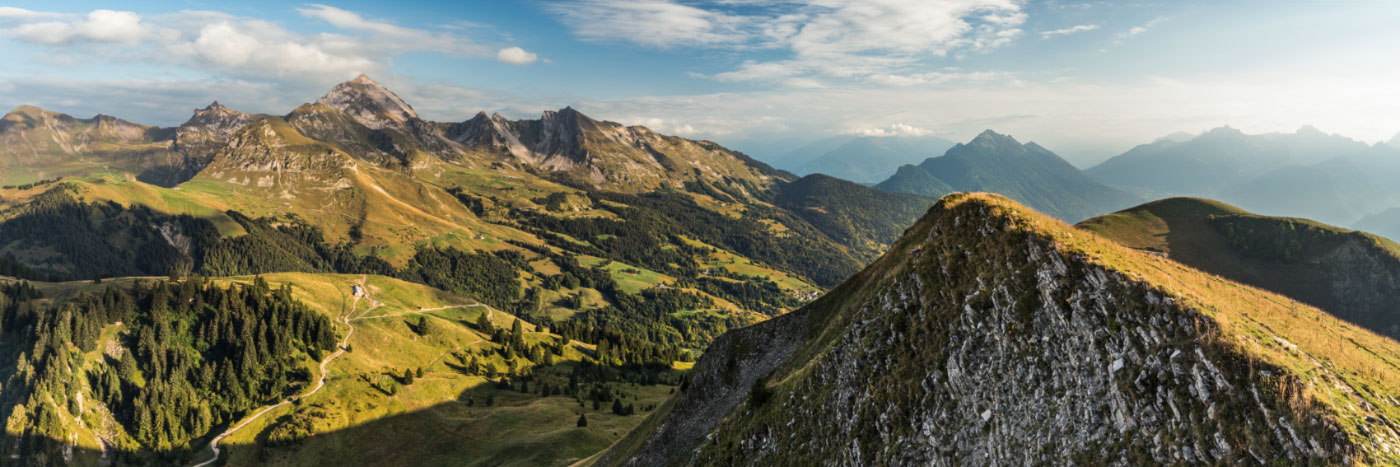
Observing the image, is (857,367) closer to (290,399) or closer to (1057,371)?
(1057,371)

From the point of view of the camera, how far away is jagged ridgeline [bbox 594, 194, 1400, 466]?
826 inches

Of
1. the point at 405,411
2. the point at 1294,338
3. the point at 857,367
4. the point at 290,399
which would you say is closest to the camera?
the point at 1294,338

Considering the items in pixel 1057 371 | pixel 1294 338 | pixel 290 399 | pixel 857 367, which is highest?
pixel 1294 338

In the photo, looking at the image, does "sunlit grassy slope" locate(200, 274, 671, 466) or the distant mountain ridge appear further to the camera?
"sunlit grassy slope" locate(200, 274, 671, 466)

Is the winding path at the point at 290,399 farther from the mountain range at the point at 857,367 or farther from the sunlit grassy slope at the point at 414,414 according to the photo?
the sunlit grassy slope at the point at 414,414

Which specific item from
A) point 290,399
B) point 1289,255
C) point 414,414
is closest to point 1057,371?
point 1289,255

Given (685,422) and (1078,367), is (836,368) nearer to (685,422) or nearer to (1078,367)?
(1078,367)

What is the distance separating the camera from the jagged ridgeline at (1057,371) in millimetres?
20969

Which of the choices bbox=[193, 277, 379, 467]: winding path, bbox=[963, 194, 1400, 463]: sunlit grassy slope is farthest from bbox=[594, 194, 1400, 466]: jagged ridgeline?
bbox=[193, 277, 379, 467]: winding path

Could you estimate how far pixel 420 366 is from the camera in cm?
13562

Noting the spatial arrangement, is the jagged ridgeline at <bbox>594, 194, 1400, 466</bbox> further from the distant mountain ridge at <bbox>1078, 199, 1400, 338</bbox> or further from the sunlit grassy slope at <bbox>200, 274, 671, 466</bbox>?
the sunlit grassy slope at <bbox>200, 274, 671, 466</bbox>

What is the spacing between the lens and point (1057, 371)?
27703 mm

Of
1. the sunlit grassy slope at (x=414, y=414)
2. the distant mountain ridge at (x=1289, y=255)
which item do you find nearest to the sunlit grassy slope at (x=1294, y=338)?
the distant mountain ridge at (x=1289, y=255)

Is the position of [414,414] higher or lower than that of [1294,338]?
lower
